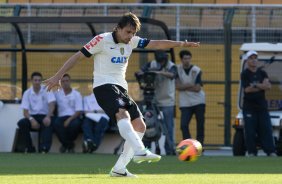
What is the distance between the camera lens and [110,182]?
1139 centimetres

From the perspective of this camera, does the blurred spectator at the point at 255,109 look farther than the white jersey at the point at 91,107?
No

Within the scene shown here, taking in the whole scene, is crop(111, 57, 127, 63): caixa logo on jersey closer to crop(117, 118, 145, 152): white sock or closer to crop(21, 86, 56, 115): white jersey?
crop(117, 118, 145, 152): white sock

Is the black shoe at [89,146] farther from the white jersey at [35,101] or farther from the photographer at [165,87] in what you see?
the photographer at [165,87]

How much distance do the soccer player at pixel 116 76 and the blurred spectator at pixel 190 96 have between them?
7766 mm

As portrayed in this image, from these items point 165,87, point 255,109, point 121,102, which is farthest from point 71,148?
point 121,102

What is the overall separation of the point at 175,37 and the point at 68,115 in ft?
10.1

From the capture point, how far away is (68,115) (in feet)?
66.8

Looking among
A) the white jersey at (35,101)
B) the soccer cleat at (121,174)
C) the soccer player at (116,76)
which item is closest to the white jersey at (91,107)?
the white jersey at (35,101)

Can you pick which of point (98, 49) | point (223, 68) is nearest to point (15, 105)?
point (223, 68)

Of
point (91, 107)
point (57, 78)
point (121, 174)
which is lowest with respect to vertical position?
point (121, 174)

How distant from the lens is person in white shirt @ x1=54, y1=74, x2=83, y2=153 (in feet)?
66.3

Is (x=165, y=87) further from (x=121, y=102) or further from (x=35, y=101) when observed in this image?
(x=121, y=102)

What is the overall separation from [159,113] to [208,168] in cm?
503

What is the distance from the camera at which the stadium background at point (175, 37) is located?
20.8m
